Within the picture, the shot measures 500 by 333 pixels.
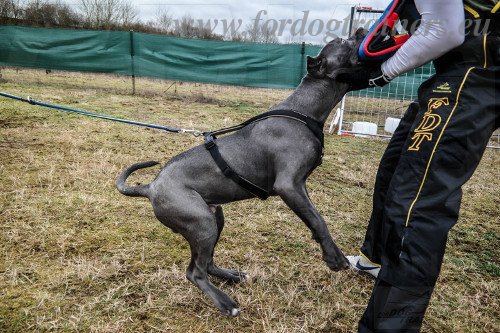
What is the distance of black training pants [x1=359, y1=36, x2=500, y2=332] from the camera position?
1.88 m

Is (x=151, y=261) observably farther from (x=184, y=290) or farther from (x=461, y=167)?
(x=461, y=167)

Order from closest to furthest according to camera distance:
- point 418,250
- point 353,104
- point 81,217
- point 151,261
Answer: point 418,250
point 151,261
point 81,217
point 353,104

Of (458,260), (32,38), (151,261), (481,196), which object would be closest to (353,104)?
(481,196)

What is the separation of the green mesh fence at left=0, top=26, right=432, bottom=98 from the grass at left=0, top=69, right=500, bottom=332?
6.69 m

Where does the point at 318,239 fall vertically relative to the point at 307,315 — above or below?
above

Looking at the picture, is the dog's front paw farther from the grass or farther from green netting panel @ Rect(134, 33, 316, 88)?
green netting panel @ Rect(134, 33, 316, 88)

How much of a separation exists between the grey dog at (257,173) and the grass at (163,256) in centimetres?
34

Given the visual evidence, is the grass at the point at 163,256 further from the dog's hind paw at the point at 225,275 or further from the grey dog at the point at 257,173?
the grey dog at the point at 257,173

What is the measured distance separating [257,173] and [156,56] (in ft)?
35.2

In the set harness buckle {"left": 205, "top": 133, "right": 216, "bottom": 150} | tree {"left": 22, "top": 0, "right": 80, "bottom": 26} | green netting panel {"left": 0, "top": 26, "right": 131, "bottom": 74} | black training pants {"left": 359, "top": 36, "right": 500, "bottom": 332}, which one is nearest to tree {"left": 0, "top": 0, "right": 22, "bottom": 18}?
tree {"left": 22, "top": 0, "right": 80, "bottom": 26}

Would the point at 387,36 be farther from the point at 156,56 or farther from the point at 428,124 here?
the point at 156,56

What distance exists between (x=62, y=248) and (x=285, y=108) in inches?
79.1

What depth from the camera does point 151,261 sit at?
119 inches

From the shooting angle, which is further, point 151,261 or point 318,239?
point 151,261
